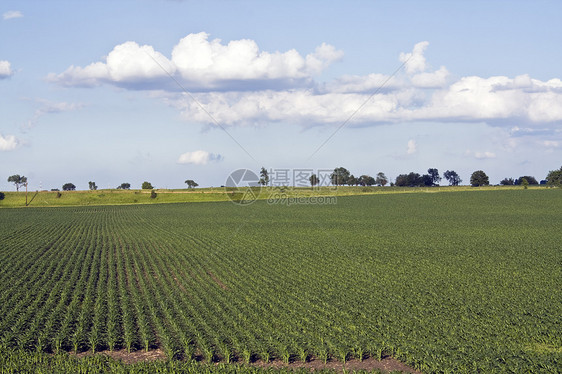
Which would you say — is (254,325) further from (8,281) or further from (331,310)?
(8,281)

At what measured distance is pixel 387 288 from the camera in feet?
70.2

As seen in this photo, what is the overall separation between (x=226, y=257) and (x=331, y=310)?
13763 millimetres

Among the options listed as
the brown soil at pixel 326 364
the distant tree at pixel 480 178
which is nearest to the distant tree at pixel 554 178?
the distant tree at pixel 480 178

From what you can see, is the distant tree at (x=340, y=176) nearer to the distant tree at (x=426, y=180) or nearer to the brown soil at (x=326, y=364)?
the distant tree at (x=426, y=180)

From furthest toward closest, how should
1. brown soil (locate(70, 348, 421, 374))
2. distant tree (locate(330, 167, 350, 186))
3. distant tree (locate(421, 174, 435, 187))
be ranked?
distant tree (locate(421, 174, 435, 187))
distant tree (locate(330, 167, 350, 186))
brown soil (locate(70, 348, 421, 374))

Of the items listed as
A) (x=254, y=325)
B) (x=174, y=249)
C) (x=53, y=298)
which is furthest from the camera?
(x=174, y=249)

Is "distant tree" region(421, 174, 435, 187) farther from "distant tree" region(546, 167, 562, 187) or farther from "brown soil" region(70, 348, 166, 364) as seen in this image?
"brown soil" region(70, 348, 166, 364)

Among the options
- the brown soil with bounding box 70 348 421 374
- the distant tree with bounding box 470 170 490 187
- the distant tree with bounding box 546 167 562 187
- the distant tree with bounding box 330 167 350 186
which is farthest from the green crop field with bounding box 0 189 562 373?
the distant tree with bounding box 470 170 490 187

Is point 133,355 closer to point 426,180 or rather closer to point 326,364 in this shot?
point 326,364

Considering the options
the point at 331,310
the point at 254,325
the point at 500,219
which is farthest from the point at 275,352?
the point at 500,219

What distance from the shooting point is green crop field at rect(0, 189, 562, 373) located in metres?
14.1

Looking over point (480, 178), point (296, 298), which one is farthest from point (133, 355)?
point (480, 178)

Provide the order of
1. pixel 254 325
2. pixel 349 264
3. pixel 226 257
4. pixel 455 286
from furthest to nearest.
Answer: pixel 226 257, pixel 349 264, pixel 455 286, pixel 254 325

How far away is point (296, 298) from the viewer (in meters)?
19.8
